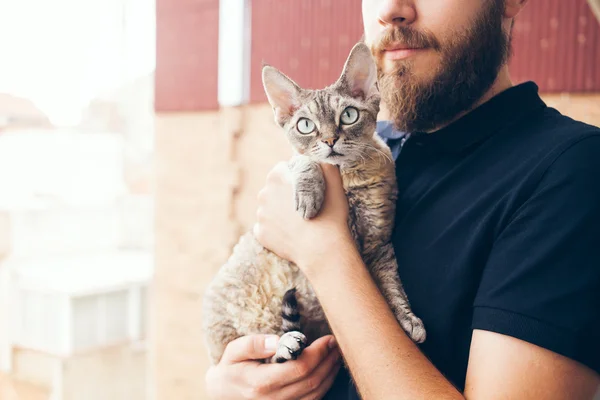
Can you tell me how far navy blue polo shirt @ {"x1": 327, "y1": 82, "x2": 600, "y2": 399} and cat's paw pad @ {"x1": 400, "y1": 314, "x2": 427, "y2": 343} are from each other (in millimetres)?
19

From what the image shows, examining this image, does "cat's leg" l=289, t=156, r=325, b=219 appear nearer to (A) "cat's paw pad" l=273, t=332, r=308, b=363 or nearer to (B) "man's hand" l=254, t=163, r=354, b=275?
(B) "man's hand" l=254, t=163, r=354, b=275

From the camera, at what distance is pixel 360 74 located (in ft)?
4.81

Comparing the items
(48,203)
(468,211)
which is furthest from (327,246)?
(48,203)

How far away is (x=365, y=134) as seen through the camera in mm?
1449

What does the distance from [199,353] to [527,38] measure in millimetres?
3100

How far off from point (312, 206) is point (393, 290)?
29cm

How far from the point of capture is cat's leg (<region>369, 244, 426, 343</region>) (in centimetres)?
116

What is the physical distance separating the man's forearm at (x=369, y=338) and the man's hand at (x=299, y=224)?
0.04 m

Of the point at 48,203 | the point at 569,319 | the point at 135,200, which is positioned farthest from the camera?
the point at 135,200

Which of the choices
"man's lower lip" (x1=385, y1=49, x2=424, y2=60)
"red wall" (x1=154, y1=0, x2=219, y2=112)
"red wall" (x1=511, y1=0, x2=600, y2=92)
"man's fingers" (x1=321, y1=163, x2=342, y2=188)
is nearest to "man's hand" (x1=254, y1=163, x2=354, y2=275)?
"man's fingers" (x1=321, y1=163, x2=342, y2=188)

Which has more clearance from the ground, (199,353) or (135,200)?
(135,200)

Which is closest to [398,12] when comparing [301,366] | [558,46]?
[301,366]

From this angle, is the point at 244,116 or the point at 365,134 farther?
the point at 244,116

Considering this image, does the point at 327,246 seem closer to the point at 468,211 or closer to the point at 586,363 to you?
the point at 468,211
